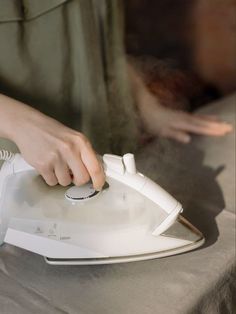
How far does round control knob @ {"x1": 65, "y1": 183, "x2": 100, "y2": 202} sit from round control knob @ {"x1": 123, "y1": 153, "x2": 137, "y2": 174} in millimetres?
87

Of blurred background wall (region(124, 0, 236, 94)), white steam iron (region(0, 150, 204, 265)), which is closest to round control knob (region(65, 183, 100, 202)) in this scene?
white steam iron (region(0, 150, 204, 265))

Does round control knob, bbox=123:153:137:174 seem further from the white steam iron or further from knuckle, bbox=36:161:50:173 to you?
knuckle, bbox=36:161:50:173

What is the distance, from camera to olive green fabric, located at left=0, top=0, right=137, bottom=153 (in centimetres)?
102

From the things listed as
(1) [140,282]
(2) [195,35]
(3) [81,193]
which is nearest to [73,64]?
(3) [81,193]

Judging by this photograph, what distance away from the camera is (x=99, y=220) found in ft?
2.79

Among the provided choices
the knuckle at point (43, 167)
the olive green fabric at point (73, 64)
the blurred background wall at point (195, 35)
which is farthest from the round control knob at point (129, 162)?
the blurred background wall at point (195, 35)

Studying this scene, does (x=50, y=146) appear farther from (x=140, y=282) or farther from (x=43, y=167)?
(x=140, y=282)

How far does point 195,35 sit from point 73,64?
0.79m

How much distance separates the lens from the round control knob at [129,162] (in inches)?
32.3

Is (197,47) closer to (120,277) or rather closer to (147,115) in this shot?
(147,115)

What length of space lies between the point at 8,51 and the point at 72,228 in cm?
39

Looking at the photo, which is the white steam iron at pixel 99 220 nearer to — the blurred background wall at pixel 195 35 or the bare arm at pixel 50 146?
the bare arm at pixel 50 146

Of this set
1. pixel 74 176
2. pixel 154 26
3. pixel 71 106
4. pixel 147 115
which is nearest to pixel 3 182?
pixel 74 176

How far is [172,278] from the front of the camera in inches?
31.8
